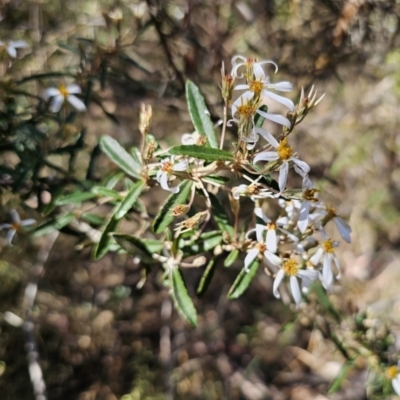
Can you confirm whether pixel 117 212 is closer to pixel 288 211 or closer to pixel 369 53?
pixel 288 211

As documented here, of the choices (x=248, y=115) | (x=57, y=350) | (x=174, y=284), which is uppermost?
(x=248, y=115)

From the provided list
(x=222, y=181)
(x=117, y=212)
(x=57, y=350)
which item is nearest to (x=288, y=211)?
(x=222, y=181)

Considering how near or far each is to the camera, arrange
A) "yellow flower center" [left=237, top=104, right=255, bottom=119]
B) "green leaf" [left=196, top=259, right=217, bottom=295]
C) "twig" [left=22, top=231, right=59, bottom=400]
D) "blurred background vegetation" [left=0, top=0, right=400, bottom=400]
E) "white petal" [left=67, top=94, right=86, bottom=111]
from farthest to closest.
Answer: "blurred background vegetation" [left=0, top=0, right=400, bottom=400] < "twig" [left=22, top=231, right=59, bottom=400] < "white petal" [left=67, top=94, right=86, bottom=111] < "green leaf" [left=196, top=259, right=217, bottom=295] < "yellow flower center" [left=237, top=104, right=255, bottom=119]

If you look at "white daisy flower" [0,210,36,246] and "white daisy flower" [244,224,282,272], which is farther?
"white daisy flower" [0,210,36,246]

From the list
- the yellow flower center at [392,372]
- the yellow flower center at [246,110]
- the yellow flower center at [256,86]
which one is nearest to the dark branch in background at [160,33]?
the yellow flower center at [256,86]

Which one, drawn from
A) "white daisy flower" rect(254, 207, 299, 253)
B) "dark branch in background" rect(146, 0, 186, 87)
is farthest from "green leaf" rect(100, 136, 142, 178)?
"dark branch in background" rect(146, 0, 186, 87)

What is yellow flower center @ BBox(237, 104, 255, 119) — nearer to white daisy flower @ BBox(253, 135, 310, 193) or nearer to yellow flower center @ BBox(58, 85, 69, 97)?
white daisy flower @ BBox(253, 135, 310, 193)

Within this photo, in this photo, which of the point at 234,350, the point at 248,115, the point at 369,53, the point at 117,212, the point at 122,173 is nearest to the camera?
the point at 248,115
